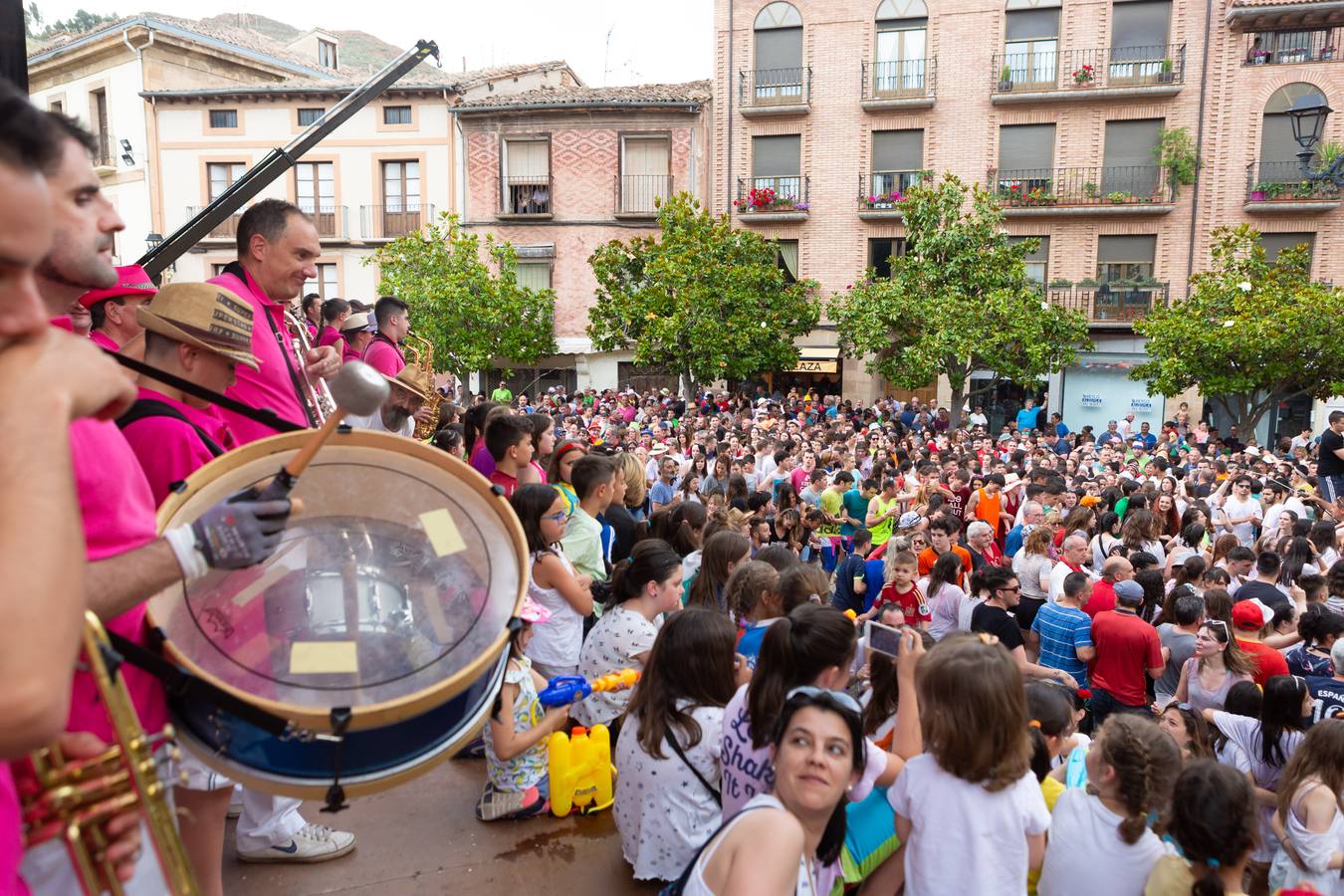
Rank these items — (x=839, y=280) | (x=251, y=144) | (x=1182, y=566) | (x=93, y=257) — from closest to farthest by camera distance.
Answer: (x=93, y=257)
(x=1182, y=566)
(x=839, y=280)
(x=251, y=144)

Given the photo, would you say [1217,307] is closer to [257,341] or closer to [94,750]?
[257,341]

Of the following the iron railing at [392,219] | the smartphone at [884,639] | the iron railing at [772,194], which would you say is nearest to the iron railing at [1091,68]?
the iron railing at [772,194]

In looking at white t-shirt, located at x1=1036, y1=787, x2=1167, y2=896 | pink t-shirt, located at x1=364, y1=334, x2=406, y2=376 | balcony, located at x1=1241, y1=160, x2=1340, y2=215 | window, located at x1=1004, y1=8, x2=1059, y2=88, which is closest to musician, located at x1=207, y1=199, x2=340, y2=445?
pink t-shirt, located at x1=364, y1=334, x2=406, y2=376

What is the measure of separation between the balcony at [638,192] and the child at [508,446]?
75.4ft

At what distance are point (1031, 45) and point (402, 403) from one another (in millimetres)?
24469

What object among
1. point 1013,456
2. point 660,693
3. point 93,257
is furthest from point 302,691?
point 1013,456

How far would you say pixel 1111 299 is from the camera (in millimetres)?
24656

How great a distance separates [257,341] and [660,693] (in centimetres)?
199

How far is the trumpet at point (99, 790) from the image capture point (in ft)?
4.84

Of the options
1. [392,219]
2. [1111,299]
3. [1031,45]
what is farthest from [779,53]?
[392,219]

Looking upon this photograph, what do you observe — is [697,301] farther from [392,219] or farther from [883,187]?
[392,219]

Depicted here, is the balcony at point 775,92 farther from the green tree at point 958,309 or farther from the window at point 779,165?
the green tree at point 958,309

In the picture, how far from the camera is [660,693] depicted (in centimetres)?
333

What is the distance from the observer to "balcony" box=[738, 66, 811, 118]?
85.1ft
